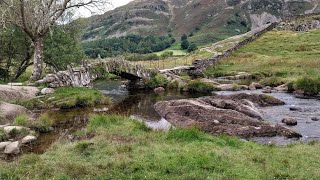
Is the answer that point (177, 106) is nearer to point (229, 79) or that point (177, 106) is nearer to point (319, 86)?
point (319, 86)

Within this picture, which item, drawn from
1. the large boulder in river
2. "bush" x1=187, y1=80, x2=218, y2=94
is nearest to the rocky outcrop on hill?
the large boulder in river

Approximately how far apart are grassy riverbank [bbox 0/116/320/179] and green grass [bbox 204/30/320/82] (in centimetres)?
3793

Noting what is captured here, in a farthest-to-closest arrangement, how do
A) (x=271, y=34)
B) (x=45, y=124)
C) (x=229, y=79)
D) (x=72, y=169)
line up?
(x=271, y=34), (x=229, y=79), (x=45, y=124), (x=72, y=169)

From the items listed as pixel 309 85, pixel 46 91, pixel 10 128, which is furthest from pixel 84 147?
pixel 309 85

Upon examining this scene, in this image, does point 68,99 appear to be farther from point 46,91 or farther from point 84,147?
point 84,147

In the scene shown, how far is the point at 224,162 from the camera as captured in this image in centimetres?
1805

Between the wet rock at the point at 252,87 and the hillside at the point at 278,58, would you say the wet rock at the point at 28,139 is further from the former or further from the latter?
the hillside at the point at 278,58

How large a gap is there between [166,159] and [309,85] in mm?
36471

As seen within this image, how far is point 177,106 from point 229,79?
3604cm

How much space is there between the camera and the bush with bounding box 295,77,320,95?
4800 cm

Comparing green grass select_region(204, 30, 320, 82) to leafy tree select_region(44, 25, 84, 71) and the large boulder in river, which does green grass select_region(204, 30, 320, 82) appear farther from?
leafy tree select_region(44, 25, 84, 71)

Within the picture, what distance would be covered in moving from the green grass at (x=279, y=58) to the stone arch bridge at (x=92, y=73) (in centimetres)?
1999

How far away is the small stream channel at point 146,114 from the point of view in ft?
86.5

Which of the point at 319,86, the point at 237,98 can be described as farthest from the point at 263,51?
Answer: the point at 237,98
